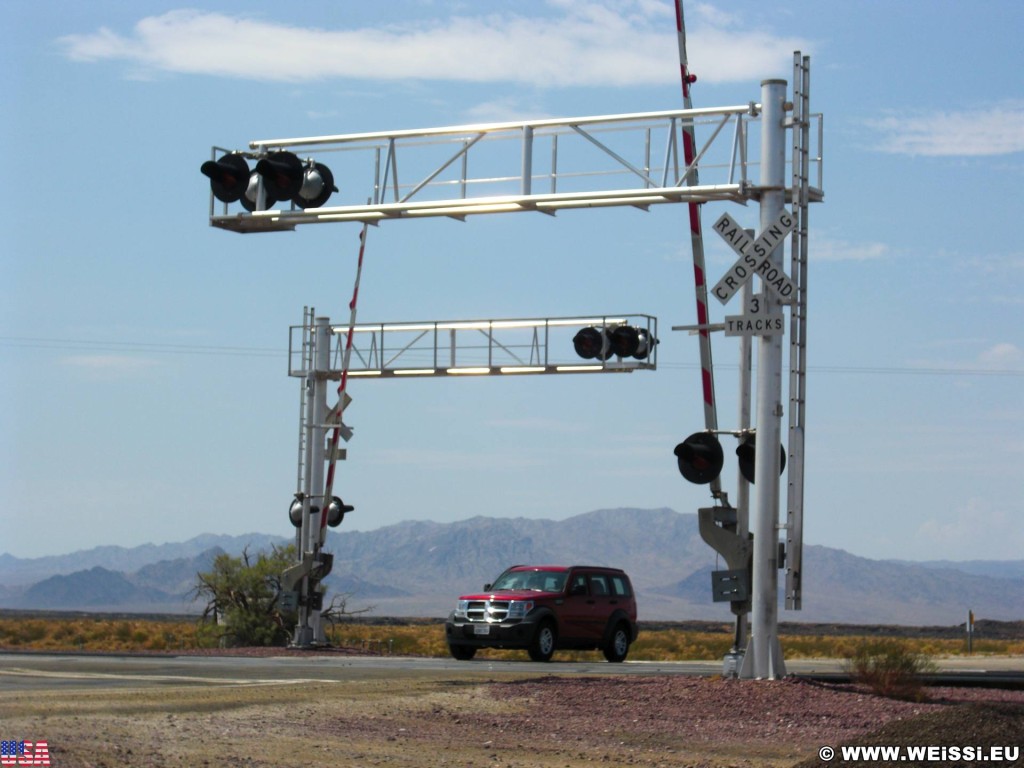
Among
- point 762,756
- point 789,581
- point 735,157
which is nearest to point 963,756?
point 762,756

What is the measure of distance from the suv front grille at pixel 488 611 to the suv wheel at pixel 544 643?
677 millimetres

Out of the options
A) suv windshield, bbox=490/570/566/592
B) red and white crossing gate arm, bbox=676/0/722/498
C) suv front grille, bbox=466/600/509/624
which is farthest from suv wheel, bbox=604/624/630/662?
red and white crossing gate arm, bbox=676/0/722/498

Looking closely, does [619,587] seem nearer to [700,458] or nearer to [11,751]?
[700,458]

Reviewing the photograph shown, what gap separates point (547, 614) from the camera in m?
29.1

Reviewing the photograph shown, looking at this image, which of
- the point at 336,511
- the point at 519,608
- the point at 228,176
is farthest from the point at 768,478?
the point at 336,511

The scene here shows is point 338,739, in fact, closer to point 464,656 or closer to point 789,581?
point 789,581

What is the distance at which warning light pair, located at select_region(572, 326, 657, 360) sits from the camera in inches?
1255

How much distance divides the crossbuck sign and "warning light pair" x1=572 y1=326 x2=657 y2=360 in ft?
39.6

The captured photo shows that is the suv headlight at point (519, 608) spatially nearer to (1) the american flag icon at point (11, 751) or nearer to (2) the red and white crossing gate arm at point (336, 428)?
(2) the red and white crossing gate arm at point (336, 428)

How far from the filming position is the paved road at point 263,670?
2042cm

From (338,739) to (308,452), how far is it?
756 inches

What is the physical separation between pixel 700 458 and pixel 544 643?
30.0ft

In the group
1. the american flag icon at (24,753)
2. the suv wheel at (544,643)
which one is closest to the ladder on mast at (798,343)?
the suv wheel at (544,643)

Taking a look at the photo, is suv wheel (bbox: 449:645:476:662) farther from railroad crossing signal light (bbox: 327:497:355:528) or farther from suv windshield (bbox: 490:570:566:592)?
railroad crossing signal light (bbox: 327:497:355:528)
